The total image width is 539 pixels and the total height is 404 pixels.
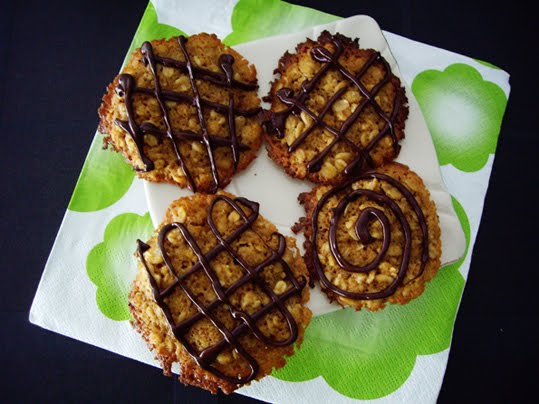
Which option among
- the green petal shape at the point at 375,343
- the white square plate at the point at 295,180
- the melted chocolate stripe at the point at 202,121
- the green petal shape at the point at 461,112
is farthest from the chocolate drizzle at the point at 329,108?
the green petal shape at the point at 375,343

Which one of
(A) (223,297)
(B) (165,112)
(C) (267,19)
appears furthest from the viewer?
(C) (267,19)

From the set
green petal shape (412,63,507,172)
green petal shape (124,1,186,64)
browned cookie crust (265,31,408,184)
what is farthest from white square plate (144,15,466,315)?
green petal shape (124,1,186,64)

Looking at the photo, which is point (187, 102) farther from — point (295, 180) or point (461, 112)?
point (461, 112)

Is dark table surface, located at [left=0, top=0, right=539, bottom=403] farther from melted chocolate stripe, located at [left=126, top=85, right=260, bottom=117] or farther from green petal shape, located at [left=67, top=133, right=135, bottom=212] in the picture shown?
melted chocolate stripe, located at [left=126, top=85, right=260, bottom=117]

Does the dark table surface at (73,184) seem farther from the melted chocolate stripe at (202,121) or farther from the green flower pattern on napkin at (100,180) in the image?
the melted chocolate stripe at (202,121)

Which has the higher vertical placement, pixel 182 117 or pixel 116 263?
pixel 182 117

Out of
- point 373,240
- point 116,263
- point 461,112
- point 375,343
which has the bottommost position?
point 116,263

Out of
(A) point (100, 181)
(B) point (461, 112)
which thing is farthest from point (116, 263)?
(B) point (461, 112)
